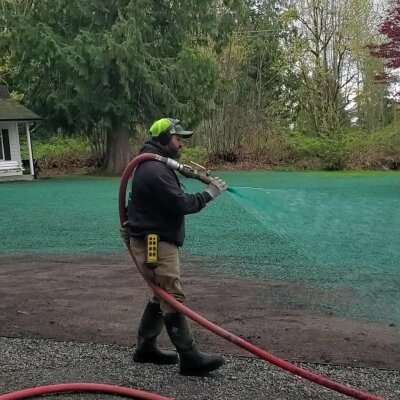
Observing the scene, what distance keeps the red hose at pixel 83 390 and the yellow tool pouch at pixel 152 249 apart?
82 cm

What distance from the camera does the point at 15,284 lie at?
7.17m

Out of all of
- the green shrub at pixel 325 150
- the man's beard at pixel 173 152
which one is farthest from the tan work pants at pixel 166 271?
the green shrub at pixel 325 150

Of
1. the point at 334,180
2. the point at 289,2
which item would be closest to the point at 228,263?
the point at 334,180

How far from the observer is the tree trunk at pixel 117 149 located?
28.9 meters

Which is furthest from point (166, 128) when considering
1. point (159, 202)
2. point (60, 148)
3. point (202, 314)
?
point (60, 148)

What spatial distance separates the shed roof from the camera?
2689 centimetres

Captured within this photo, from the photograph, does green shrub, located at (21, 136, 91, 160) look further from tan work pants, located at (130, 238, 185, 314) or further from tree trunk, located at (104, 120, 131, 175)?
tan work pants, located at (130, 238, 185, 314)

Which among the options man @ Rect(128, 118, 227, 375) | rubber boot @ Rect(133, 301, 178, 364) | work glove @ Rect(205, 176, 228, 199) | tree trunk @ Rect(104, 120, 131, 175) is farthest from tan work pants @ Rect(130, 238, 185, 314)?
tree trunk @ Rect(104, 120, 131, 175)

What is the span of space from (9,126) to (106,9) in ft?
21.9

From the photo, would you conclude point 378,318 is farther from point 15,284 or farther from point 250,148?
point 250,148

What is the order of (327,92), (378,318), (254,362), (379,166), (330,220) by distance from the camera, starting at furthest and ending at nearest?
(327,92) < (379,166) < (378,318) < (330,220) < (254,362)

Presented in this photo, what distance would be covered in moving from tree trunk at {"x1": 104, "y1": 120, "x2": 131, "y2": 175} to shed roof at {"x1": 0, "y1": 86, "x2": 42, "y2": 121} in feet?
11.6

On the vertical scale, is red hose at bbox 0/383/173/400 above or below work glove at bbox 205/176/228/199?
below

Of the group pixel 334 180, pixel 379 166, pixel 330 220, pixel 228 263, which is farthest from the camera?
pixel 379 166
